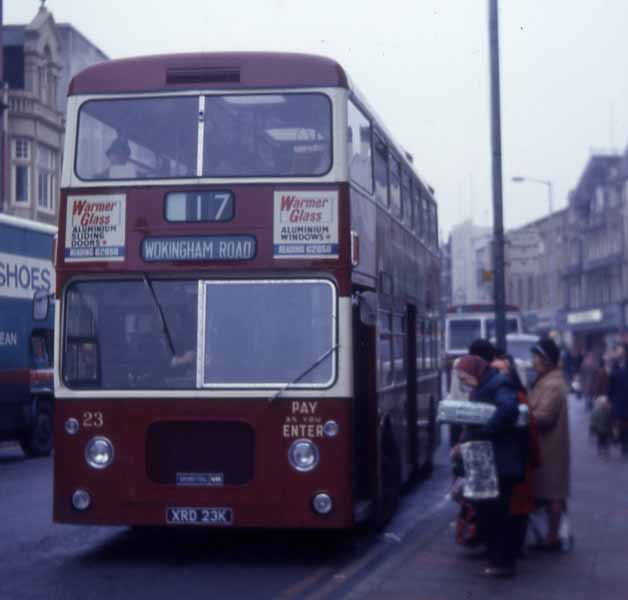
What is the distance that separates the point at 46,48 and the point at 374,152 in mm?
40149

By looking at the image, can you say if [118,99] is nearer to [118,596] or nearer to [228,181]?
[228,181]

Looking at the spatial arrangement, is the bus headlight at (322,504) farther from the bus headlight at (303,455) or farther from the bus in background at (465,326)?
the bus in background at (465,326)

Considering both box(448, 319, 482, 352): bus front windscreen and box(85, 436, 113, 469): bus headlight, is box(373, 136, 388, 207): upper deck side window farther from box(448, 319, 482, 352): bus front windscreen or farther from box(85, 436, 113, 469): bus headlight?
box(448, 319, 482, 352): bus front windscreen

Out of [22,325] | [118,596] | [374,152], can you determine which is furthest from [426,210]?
[118,596]

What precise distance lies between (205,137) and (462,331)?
27.2m

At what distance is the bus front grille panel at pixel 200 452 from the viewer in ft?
37.8

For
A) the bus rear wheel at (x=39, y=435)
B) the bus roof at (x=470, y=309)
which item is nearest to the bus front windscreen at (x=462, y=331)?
the bus roof at (x=470, y=309)

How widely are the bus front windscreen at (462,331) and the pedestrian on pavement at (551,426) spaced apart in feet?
85.2

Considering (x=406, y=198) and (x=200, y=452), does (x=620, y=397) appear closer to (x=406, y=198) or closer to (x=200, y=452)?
(x=406, y=198)

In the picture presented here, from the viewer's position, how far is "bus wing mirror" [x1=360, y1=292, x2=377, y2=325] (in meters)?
11.6

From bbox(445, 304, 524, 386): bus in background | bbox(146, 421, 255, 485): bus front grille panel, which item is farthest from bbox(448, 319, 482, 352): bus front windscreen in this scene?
bbox(146, 421, 255, 485): bus front grille panel

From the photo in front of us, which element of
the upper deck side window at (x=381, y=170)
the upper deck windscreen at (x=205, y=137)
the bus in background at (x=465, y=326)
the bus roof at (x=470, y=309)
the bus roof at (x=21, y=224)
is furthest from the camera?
the bus roof at (x=470, y=309)

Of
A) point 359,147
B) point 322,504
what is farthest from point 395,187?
point 322,504

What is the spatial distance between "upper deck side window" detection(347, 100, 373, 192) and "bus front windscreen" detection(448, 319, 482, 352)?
82.7 feet
